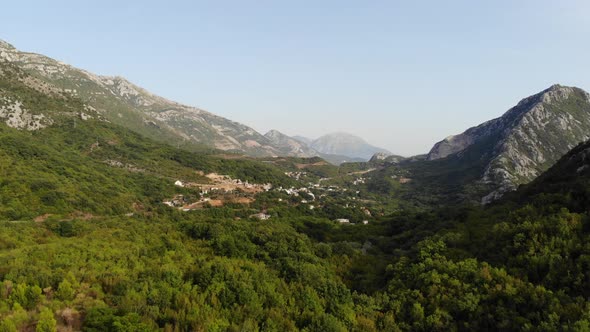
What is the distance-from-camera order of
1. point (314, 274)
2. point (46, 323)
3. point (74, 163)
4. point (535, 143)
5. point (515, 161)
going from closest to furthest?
1. point (46, 323)
2. point (314, 274)
3. point (74, 163)
4. point (515, 161)
5. point (535, 143)

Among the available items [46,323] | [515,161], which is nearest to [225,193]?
[46,323]

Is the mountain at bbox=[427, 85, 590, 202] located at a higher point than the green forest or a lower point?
higher

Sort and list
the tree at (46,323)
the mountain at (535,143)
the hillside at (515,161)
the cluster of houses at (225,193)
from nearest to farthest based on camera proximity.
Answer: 1. the tree at (46,323)
2. the cluster of houses at (225,193)
3. the hillside at (515,161)
4. the mountain at (535,143)

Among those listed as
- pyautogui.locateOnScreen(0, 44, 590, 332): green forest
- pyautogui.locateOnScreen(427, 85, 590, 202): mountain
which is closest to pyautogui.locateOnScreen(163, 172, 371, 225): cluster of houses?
pyautogui.locateOnScreen(0, 44, 590, 332): green forest

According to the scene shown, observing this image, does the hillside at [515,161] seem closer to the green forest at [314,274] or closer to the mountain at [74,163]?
the mountain at [74,163]

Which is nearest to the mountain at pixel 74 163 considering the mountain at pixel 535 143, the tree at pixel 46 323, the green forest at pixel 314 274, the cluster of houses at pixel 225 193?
the cluster of houses at pixel 225 193

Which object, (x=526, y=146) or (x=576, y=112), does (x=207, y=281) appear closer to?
(x=526, y=146)

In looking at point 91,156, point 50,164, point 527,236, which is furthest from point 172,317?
point 91,156

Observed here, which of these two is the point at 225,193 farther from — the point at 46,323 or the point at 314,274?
the point at 46,323

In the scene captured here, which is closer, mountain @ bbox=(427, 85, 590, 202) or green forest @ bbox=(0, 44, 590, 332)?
green forest @ bbox=(0, 44, 590, 332)

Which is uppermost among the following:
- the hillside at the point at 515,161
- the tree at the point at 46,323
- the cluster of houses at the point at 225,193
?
the hillside at the point at 515,161

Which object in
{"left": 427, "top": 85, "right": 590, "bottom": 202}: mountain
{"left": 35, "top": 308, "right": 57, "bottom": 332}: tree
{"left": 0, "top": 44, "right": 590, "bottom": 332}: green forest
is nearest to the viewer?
{"left": 35, "top": 308, "right": 57, "bottom": 332}: tree

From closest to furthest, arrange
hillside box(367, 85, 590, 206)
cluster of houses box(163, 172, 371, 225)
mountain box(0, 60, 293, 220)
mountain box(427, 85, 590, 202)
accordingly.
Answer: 1. mountain box(0, 60, 293, 220)
2. cluster of houses box(163, 172, 371, 225)
3. hillside box(367, 85, 590, 206)
4. mountain box(427, 85, 590, 202)

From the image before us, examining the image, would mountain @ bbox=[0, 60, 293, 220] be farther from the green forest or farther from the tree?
the tree
